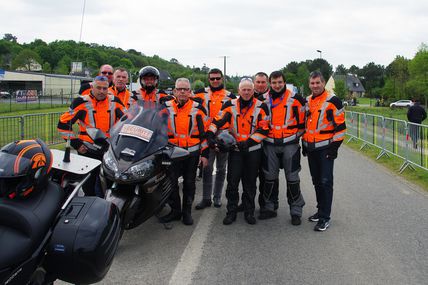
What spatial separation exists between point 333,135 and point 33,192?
12.8ft

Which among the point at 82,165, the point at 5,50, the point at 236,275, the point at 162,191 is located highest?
the point at 5,50

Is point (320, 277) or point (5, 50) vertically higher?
point (5, 50)

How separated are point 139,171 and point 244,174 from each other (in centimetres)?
226

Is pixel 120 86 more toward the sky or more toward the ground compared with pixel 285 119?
more toward the sky

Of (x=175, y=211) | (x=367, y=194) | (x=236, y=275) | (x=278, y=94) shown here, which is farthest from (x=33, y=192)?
(x=367, y=194)

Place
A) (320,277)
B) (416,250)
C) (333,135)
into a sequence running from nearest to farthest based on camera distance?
(320,277) → (416,250) → (333,135)

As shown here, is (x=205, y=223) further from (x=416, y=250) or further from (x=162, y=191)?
(x=416, y=250)

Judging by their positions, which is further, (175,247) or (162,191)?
(175,247)

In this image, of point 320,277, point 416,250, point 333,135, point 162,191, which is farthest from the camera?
point 333,135

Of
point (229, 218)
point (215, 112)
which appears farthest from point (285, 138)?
point (215, 112)

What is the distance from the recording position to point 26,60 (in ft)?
309

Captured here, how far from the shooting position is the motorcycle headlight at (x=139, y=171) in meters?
3.68

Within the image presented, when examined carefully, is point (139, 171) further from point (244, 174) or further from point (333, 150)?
point (333, 150)

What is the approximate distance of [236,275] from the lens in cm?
392
